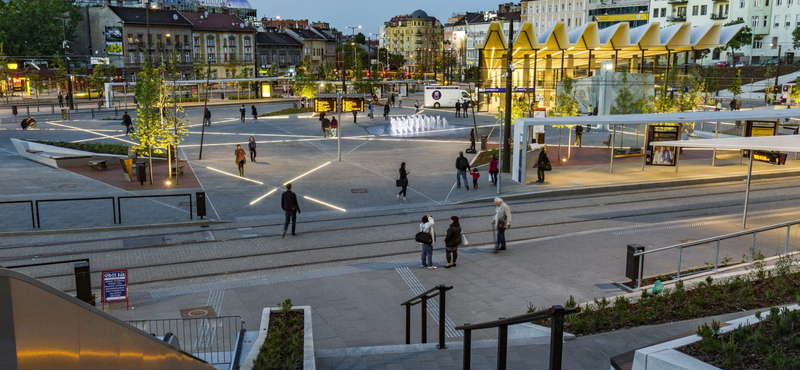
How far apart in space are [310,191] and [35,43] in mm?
89981

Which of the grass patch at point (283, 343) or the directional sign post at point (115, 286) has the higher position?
the grass patch at point (283, 343)

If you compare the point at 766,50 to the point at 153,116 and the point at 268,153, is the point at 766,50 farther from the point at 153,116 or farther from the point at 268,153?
the point at 153,116

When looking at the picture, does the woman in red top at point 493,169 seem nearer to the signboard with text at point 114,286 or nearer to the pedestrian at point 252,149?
the pedestrian at point 252,149

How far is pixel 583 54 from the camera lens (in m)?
54.2

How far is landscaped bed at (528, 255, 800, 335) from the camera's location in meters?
9.32

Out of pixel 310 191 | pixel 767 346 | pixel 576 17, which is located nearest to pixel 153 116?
pixel 310 191

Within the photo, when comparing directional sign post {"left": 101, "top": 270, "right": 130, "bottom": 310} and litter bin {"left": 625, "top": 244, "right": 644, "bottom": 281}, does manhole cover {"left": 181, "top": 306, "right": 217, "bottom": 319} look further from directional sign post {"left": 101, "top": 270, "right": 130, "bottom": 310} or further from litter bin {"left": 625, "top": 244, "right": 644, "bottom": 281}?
litter bin {"left": 625, "top": 244, "right": 644, "bottom": 281}

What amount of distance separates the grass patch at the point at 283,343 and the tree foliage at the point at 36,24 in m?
98.3

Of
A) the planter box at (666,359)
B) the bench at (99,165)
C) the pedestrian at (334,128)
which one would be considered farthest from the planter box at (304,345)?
the pedestrian at (334,128)

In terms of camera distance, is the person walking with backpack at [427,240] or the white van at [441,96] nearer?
the person walking with backpack at [427,240]

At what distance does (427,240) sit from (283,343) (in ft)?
18.5

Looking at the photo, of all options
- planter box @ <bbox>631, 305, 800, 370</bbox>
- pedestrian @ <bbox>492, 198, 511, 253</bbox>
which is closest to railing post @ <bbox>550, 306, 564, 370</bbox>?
planter box @ <bbox>631, 305, 800, 370</bbox>

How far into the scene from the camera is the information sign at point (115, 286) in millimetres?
11500

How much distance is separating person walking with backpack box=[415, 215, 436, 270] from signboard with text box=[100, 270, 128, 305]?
18.7 ft
